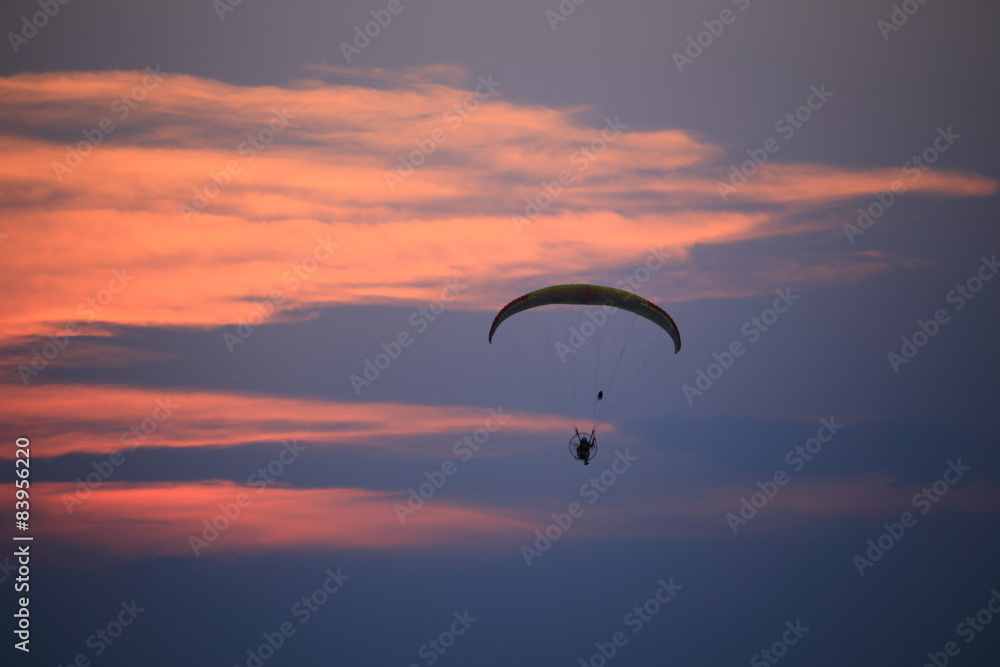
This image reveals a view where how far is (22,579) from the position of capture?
18888cm

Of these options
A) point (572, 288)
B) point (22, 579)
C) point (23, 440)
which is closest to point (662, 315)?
point (572, 288)

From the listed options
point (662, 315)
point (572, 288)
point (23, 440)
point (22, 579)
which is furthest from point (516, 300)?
point (22, 579)

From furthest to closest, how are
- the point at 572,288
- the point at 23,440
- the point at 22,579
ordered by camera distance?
1. the point at 22,579
2. the point at 23,440
3. the point at 572,288

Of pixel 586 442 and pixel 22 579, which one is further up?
pixel 586 442

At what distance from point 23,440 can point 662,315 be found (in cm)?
4670

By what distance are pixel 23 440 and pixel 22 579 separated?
118 m

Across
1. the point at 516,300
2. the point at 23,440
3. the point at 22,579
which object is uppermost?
the point at 516,300

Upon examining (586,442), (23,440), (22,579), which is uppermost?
(586,442)

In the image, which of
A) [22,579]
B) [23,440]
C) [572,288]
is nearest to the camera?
[572,288]

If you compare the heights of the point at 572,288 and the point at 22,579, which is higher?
the point at 572,288

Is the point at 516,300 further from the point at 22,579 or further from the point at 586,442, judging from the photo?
the point at 22,579

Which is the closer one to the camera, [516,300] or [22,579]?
[516,300]

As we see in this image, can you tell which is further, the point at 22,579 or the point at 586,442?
the point at 22,579

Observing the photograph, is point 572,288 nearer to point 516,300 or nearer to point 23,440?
point 516,300
